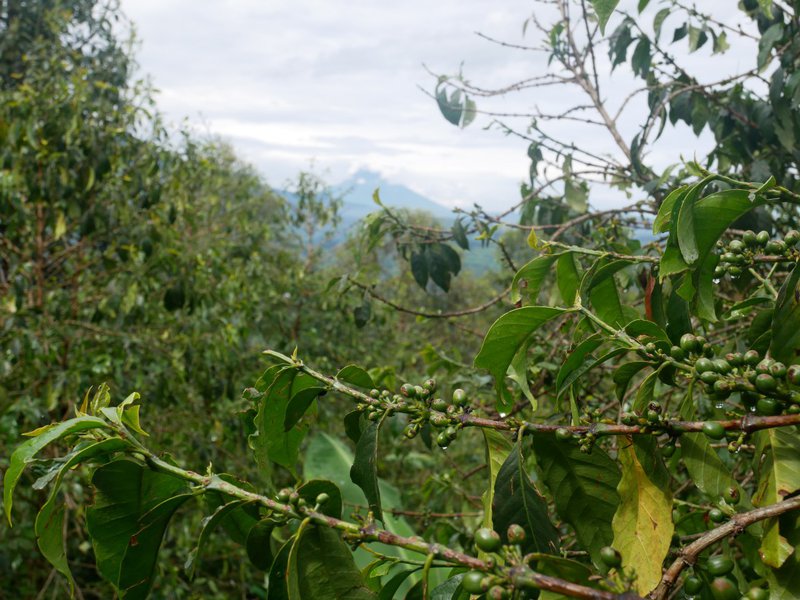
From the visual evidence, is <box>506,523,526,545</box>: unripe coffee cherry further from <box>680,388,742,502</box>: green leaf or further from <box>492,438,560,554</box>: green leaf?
<box>680,388,742,502</box>: green leaf

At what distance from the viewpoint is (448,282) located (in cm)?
225

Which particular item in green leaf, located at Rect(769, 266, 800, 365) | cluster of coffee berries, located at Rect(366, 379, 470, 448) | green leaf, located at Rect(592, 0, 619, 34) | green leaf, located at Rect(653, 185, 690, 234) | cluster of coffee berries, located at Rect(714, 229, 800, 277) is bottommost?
cluster of coffee berries, located at Rect(366, 379, 470, 448)

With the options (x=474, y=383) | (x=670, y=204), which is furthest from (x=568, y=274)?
(x=474, y=383)

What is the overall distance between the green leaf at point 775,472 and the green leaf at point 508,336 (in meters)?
0.29

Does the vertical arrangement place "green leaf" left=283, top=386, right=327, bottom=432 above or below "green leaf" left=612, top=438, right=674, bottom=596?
above

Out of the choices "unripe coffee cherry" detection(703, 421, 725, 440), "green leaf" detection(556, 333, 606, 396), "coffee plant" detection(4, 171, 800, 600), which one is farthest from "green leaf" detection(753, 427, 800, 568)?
"green leaf" detection(556, 333, 606, 396)

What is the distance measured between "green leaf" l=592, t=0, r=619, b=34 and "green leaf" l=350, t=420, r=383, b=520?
2.14 feet

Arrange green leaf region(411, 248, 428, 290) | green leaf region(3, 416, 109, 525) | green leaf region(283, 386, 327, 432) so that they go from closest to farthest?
green leaf region(3, 416, 109, 525) < green leaf region(283, 386, 327, 432) < green leaf region(411, 248, 428, 290)

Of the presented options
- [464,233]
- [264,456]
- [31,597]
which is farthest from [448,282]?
[31,597]

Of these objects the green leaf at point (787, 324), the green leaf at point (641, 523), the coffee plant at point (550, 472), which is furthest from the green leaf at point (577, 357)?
the green leaf at point (787, 324)

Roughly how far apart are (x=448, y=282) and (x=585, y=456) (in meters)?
1.48

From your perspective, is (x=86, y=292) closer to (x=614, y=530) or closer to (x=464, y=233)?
(x=464, y=233)

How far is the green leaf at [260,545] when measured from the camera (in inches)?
30.4

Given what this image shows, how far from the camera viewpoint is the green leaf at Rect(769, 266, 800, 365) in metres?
0.75
